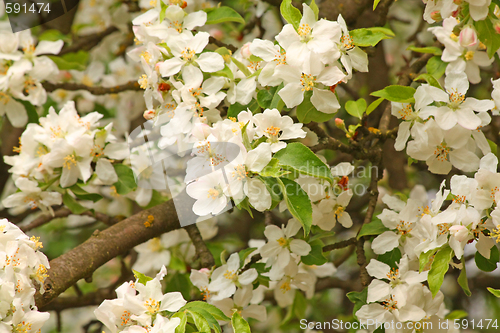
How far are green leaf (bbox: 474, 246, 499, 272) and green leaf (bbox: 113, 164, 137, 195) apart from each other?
3.55 ft

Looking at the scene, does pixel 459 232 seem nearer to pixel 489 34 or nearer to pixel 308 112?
pixel 308 112

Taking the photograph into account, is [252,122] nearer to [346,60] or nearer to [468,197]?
[346,60]

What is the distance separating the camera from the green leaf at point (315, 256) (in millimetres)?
1406

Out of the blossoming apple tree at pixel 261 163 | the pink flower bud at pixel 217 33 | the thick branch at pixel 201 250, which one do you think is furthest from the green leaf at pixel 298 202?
the pink flower bud at pixel 217 33

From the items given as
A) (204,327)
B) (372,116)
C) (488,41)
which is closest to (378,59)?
(372,116)

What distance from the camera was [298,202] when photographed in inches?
42.3

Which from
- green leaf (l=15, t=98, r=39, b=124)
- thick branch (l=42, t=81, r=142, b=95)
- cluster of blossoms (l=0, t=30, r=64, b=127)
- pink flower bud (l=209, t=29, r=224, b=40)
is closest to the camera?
cluster of blossoms (l=0, t=30, r=64, b=127)

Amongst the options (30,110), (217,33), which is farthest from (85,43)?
(217,33)

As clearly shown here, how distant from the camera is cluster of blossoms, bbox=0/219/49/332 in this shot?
1.05 m

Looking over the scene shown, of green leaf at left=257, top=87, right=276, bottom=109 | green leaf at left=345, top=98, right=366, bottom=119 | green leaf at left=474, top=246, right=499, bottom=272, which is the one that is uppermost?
green leaf at left=257, top=87, right=276, bottom=109

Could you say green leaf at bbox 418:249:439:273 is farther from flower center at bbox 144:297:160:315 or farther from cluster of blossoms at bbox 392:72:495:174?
flower center at bbox 144:297:160:315

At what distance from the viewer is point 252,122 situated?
1.09 m

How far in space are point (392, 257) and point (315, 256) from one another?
0.22 m

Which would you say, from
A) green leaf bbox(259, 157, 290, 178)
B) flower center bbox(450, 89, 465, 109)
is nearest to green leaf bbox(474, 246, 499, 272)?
flower center bbox(450, 89, 465, 109)
